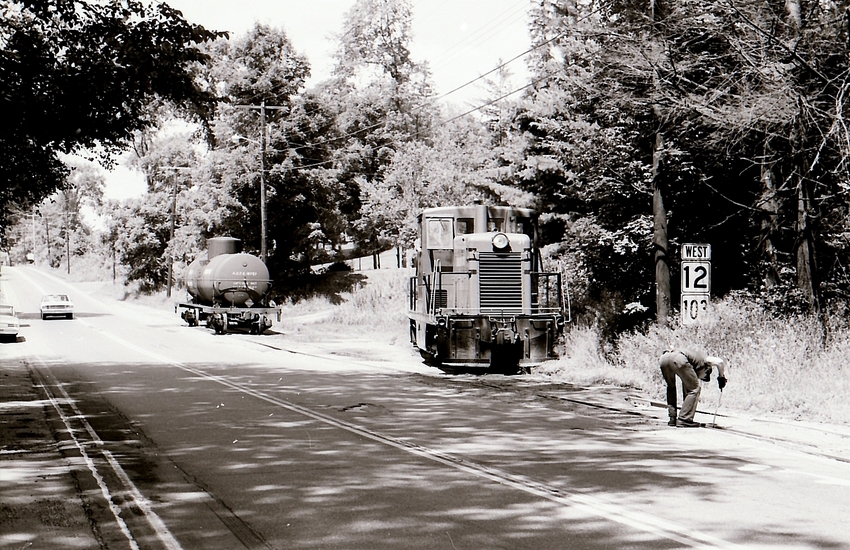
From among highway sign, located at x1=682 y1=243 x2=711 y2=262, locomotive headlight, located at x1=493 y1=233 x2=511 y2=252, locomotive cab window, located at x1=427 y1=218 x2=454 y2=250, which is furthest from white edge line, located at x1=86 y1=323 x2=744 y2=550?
locomotive cab window, located at x1=427 y1=218 x2=454 y2=250

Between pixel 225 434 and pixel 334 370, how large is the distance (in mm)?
9154

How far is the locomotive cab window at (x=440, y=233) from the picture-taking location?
19.3m

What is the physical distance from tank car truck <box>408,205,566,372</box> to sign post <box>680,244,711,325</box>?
3.95 metres

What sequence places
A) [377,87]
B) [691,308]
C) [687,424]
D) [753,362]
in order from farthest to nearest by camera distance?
[377,87]
[753,362]
[691,308]
[687,424]

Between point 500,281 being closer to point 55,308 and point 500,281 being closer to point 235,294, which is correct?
point 235,294

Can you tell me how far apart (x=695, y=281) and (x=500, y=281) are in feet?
16.7

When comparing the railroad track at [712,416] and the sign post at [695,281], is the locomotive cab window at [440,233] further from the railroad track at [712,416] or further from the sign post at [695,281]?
the sign post at [695,281]

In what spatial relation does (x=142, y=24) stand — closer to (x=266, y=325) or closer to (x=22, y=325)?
(x=266, y=325)

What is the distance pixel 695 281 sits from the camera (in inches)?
575

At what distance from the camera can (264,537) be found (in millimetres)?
6352

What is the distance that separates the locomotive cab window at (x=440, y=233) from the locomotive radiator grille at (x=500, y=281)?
1110 millimetres

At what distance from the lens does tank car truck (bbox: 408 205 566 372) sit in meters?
17.9

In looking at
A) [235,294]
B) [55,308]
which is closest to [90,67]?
[235,294]

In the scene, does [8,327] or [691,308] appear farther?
[8,327]
